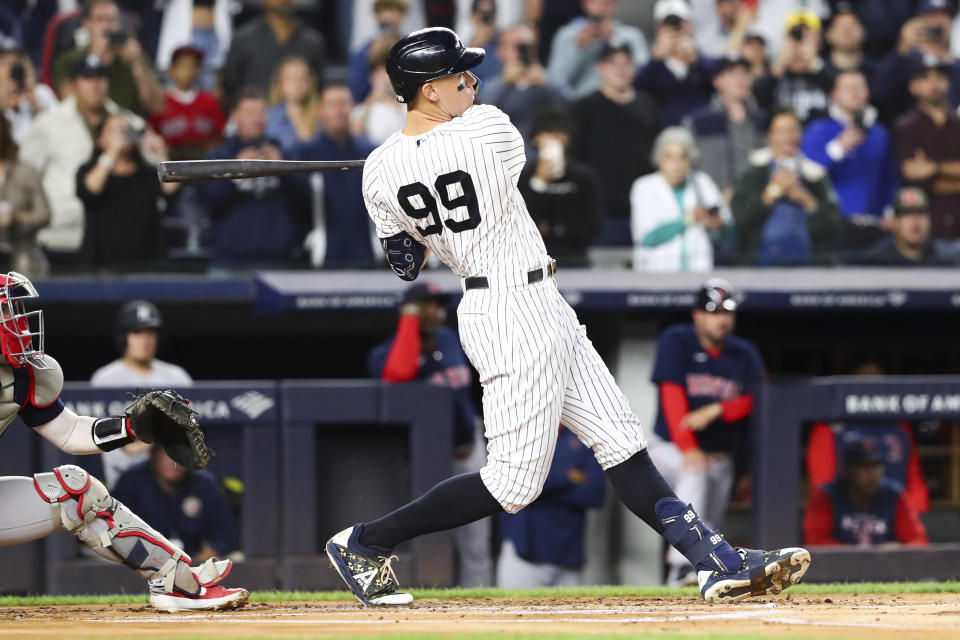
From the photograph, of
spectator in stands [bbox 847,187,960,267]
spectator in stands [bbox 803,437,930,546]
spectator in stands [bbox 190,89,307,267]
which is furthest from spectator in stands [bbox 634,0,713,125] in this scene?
spectator in stands [bbox 803,437,930,546]

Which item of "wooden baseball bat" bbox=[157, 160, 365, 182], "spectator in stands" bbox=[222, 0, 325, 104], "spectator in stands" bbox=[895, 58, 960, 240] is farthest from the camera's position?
"spectator in stands" bbox=[222, 0, 325, 104]

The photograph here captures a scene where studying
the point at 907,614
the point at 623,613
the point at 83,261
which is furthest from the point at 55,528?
the point at 83,261

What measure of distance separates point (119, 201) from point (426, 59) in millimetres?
3842

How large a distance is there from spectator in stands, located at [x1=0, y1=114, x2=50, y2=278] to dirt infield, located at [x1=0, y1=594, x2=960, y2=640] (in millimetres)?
3019

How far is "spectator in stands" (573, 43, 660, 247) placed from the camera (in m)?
8.27

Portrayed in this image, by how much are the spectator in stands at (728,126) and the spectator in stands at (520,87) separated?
2.66 ft

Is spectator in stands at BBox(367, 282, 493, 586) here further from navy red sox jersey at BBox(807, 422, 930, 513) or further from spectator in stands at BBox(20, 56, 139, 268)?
spectator in stands at BBox(20, 56, 139, 268)

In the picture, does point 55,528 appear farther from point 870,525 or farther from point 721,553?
point 870,525

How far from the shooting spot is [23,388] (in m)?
4.38

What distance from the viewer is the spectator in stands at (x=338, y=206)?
7.84 metres

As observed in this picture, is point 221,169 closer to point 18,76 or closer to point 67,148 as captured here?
point 67,148

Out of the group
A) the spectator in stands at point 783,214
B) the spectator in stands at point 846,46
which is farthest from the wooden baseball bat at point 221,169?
the spectator in stands at point 846,46

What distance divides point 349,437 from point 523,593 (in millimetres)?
1735

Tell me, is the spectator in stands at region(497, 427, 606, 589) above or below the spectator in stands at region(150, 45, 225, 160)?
below
